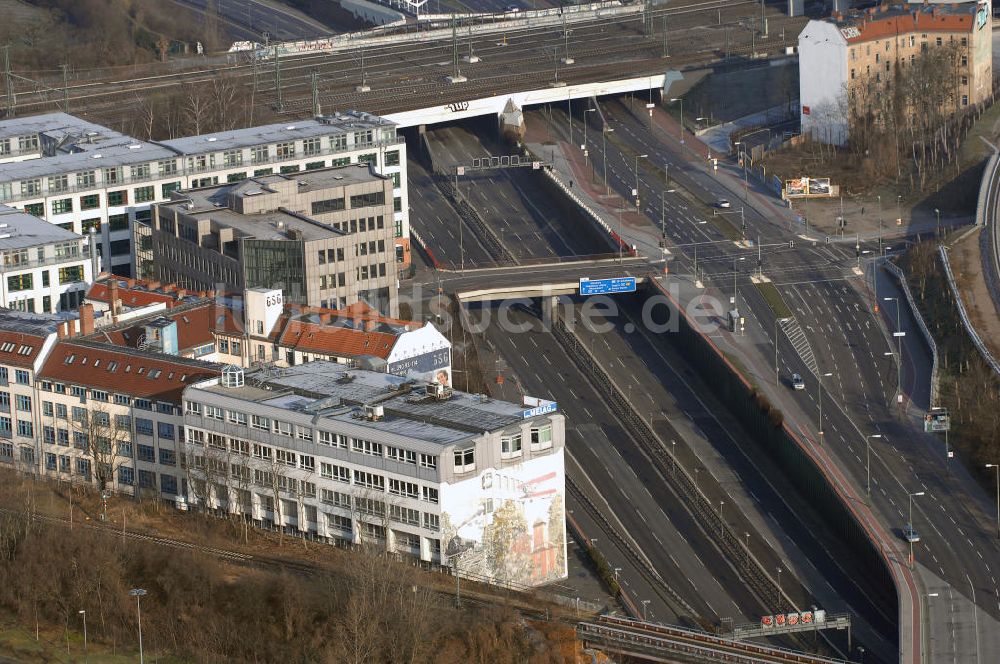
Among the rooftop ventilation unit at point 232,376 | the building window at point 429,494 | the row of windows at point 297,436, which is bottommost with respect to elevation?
the building window at point 429,494

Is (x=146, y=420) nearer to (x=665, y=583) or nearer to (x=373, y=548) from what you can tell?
(x=373, y=548)

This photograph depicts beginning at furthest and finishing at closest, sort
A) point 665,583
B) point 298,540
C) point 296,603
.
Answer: point 665,583 → point 298,540 → point 296,603

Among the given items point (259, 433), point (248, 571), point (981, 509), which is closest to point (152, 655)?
point (248, 571)

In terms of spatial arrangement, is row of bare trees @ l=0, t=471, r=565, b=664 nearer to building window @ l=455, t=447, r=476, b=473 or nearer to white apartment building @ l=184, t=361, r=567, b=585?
white apartment building @ l=184, t=361, r=567, b=585

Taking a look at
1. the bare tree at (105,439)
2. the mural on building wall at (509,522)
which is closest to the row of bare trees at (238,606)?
the mural on building wall at (509,522)

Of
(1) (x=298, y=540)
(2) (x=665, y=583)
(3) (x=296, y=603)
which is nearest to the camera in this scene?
(3) (x=296, y=603)

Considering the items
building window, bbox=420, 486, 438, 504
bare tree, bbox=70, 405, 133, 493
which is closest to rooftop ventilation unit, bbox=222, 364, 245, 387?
bare tree, bbox=70, 405, 133, 493

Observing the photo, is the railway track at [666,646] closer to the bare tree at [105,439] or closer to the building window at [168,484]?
the building window at [168,484]

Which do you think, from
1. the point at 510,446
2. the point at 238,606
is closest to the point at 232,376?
the point at 238,606
